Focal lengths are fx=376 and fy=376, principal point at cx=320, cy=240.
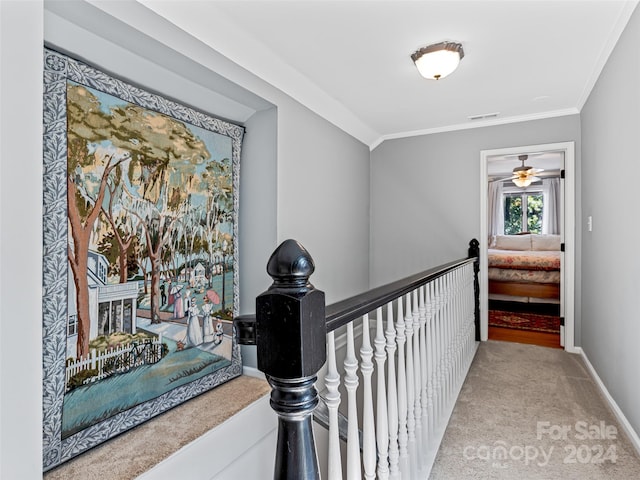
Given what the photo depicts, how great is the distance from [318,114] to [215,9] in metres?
1.44

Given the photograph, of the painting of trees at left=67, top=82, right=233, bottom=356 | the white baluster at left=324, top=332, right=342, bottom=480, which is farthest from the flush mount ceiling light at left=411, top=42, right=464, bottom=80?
the white baluster at left=324, top=332, right=342, bottom=480

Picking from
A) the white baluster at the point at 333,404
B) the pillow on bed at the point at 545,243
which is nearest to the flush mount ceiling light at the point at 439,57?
the white baluster at the point at 333,404

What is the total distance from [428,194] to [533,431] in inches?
106

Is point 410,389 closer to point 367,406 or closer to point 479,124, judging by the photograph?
point 367,406

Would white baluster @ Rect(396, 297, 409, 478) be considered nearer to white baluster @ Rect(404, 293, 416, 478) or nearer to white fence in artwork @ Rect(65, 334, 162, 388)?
white baluster @ Rect(404, 293, 416, 478)

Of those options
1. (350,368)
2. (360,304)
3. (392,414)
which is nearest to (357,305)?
(360,304)

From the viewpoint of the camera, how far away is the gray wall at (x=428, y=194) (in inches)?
157

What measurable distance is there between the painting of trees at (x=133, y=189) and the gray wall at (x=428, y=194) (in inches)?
92.5

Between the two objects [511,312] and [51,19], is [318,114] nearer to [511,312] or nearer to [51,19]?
[51,19]

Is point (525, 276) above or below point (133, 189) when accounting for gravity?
below

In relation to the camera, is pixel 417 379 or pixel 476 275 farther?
pixel 476 275

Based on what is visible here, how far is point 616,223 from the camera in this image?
7.46ft

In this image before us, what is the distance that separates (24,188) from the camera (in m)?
1.14

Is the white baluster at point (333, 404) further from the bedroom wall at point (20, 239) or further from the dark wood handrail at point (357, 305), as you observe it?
the bedroom wall at point (20, 239)
